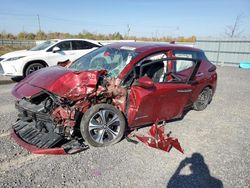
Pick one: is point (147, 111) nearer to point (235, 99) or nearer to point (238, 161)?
point (238, 161)

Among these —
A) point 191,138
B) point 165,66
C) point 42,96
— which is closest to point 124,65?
point 165,66

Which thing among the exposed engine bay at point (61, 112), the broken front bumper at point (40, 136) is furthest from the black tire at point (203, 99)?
the broken front bumper at point (40, 136)

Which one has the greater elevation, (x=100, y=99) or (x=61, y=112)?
(x=100, y=99)

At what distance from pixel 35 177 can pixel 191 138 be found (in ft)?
9.18

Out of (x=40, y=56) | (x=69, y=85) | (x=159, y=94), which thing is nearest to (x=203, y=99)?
(x=159, y=94)

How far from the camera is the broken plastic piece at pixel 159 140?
3.95 metres

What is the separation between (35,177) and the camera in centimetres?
306

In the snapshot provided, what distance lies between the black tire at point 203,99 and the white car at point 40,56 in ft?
18.5

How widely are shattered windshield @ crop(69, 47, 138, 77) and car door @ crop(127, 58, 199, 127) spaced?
0.37 meters

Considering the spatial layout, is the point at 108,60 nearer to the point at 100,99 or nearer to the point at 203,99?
→ the point at 100,99

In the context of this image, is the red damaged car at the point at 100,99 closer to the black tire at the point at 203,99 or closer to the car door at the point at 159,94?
the car door at the point at 159,94

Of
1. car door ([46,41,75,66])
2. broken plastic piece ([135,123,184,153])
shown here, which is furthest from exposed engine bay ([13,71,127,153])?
car door ([46,41,75,66])

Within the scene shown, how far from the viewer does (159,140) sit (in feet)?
13.3

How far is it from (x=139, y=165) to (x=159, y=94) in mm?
1282
